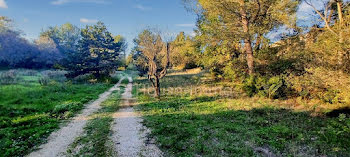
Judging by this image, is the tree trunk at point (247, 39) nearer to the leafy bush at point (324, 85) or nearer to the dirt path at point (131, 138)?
the leafy bush at point (324, 85)

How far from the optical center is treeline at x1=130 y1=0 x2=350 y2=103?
26.3ft

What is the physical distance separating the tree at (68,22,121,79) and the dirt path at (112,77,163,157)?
2197cm

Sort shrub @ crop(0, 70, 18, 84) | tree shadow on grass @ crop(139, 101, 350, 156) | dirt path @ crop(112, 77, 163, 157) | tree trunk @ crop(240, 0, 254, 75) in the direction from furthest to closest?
shrub @ crop(0, 70, 18, 84) → tree trunk @ crop(240, 0, 254, 75) → dirt path @ crop(112, 77, 163, 157) → tree shadow on grass @ crop(139, 101, 350, 156)

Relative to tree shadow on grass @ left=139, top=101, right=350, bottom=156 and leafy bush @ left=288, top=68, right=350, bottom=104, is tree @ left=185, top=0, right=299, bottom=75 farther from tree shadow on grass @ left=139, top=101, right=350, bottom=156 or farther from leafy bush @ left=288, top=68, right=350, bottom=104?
tree shadow on grass @ left=139, top=101, right=350, bottom=156

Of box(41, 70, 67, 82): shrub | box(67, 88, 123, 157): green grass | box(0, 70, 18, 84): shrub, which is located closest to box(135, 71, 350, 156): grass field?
box(67, 88, 123, 157): green grass

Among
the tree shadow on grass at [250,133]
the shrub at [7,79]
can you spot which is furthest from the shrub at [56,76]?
the tree shadow on grass at [250,133]

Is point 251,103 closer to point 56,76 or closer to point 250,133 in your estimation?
point 250,133

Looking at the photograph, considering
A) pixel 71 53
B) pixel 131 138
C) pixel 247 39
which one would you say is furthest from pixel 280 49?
pixel 71 53

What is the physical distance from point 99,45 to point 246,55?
84.9 ft

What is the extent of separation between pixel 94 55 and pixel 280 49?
2768cm

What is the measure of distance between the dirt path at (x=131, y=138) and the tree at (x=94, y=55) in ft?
72.1

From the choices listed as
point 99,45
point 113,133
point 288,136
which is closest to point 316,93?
point 288,136

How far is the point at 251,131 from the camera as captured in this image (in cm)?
680

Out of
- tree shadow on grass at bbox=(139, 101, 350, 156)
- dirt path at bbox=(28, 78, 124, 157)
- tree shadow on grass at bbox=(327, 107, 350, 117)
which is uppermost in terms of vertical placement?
tree shadow on grass at bbox=(327, 107, 350, 117)
